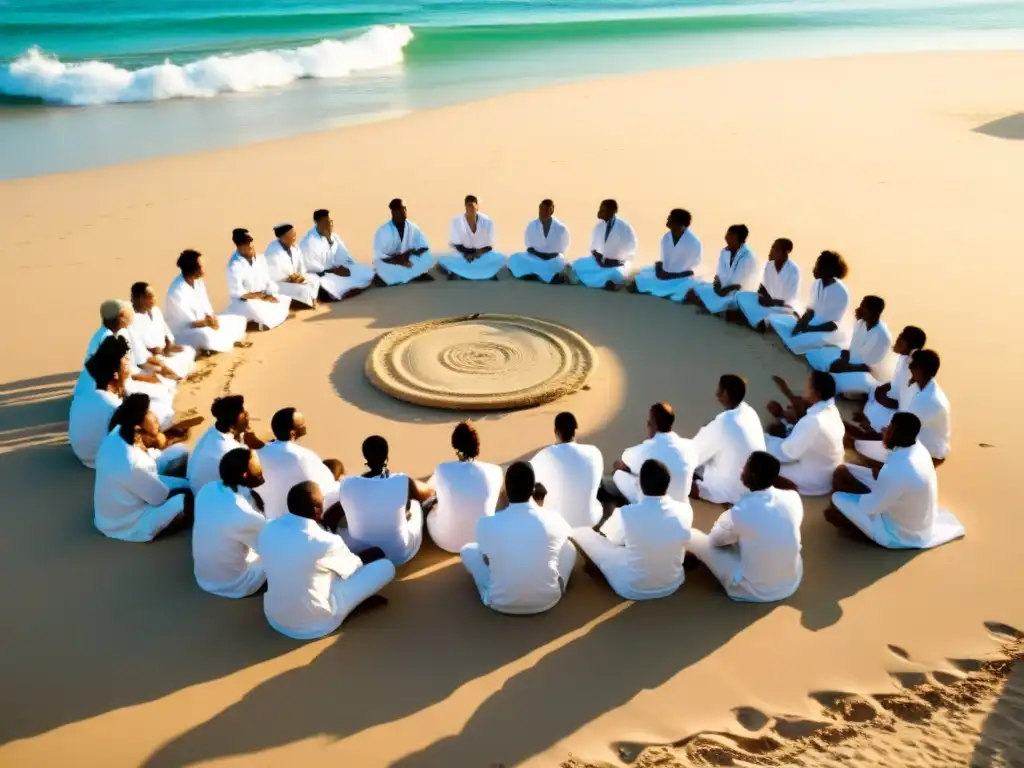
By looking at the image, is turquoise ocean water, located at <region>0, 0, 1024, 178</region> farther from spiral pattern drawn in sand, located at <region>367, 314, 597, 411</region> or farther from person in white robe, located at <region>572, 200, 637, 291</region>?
spiral pattern drawn in sand, located at <region>367, 314, 597, 411</region>

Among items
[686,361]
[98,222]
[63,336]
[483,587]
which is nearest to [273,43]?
[98,222]

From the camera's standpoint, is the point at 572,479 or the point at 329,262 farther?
the point at 329,262

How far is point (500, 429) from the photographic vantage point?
7.94 metres

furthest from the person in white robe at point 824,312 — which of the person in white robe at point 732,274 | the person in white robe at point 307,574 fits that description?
the person in white robe at point 307,574

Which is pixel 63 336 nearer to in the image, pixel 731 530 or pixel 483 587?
pixel 483 587

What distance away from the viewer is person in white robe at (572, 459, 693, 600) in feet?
18.6

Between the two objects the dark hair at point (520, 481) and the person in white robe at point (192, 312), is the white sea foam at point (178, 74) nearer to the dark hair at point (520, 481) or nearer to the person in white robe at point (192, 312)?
the person in white robe at point (192, 312)

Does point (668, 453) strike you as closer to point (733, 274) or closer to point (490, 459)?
point (490, 459)

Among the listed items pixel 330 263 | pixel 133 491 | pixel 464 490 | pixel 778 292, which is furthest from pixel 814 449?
pixel 330 263

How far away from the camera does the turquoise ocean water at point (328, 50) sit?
21875 mm

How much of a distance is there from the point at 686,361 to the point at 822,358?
4.43ft

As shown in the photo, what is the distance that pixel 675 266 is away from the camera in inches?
420

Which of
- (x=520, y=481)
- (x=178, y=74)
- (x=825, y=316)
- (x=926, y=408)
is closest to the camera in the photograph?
(x=520, y=481)

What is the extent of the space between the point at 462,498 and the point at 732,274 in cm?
528
